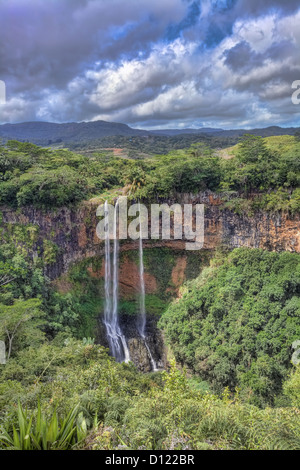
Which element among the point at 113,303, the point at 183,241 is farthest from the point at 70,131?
the point at 113,303

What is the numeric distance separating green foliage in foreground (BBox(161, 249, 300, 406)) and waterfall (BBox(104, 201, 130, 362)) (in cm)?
399

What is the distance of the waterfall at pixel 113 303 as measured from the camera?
22.4 meters

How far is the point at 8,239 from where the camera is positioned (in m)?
20.2

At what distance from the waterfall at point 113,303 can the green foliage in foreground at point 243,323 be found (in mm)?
3989

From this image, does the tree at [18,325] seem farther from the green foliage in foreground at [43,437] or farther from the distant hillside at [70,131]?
the distant hillside at [70,131]

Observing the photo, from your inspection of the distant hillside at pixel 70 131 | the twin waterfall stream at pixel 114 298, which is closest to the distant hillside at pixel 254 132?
the distant hillside at pixel 70 131

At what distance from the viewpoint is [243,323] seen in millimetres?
17031

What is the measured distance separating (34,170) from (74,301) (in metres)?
10.3

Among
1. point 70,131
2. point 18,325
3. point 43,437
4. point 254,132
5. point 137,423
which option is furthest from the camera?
point 70,131

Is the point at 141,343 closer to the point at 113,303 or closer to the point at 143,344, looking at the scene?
the point at 143,344

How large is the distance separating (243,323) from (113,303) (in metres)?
11.3

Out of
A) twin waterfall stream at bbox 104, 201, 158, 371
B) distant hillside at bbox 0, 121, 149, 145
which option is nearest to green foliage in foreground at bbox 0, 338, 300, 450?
twin waterfall stream at bbox 104, 201, 158, 371

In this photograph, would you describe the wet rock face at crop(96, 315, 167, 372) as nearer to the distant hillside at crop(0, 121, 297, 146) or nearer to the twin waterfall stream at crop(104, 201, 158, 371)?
the twin waterfall stream at crop(104, 201, 158, 371)
